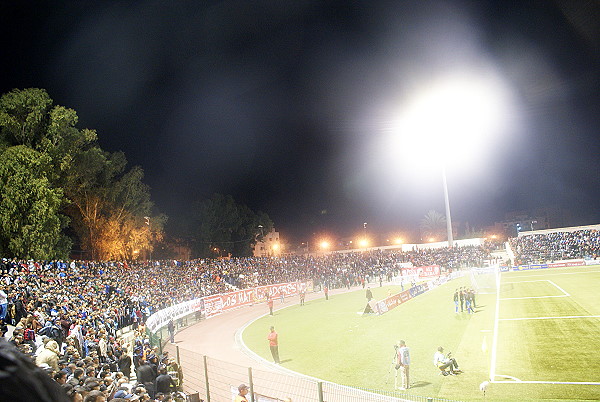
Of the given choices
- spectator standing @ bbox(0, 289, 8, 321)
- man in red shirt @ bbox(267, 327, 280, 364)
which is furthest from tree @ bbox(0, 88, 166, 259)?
man in red shirt @ bbox(267, 327, 280, 364)

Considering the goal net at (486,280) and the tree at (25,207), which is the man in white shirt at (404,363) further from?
the tree at (25,207)

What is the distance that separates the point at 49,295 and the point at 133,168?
3476 cm

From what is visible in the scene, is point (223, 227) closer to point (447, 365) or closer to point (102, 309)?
point (102, 309)

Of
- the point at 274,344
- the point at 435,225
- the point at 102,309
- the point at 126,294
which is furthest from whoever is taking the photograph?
the point at 435,225

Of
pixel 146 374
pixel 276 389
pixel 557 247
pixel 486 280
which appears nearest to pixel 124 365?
pixel 146 374

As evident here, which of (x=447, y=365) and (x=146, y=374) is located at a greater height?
(x=146, y=374)

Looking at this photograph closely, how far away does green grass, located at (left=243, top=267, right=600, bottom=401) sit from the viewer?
1470 centimetres

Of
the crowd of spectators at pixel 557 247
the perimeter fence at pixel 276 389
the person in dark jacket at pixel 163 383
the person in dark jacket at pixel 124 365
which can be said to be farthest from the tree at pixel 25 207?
the crowd of spectators at pixel 557 247

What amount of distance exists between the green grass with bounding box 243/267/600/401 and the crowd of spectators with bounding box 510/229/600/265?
24.5m

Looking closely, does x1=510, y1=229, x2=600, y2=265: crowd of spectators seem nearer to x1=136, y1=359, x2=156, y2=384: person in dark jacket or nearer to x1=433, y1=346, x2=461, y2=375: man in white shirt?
x1=433, y1=346, x2=461, y2=375: man in white shirt

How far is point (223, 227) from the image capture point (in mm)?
82000

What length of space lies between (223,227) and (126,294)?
5373cm

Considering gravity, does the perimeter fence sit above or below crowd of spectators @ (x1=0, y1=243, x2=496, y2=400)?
below

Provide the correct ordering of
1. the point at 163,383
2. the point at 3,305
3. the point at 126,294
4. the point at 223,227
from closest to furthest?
the point at 163,383
the point at 3,305
the point at 126,294
the point at 223,227
